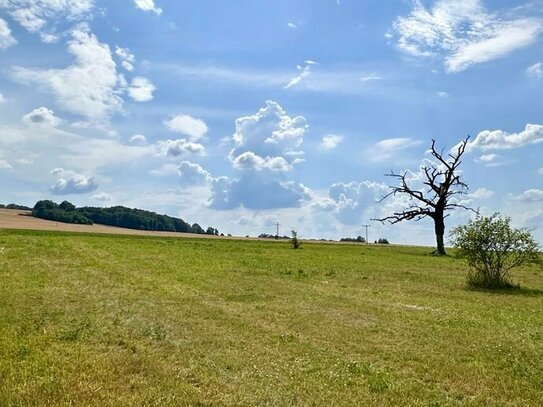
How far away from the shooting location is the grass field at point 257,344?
914 cm

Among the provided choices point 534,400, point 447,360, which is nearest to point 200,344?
point 447,360

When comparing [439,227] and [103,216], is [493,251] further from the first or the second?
[103,216]

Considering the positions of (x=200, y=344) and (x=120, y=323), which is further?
(x=120, y=323)

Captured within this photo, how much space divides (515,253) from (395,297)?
10.2m

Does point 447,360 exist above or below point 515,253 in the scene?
below

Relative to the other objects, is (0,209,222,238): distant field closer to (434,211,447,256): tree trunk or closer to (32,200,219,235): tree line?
(32,200,219,235): tree line

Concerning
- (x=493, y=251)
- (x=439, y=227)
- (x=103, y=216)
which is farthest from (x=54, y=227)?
(x=493, y=251)

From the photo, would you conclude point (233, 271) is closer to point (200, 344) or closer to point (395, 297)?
point (395, 297)

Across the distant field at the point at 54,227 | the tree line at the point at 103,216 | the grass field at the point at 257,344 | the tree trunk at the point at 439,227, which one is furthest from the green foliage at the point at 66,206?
the grass field at the point at 257,344

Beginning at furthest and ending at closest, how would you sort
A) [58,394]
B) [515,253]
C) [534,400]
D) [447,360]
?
[515,253] → [447,360] → [534,400] → [58,394]

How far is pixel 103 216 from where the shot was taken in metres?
142

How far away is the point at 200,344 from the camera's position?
41.1 ft

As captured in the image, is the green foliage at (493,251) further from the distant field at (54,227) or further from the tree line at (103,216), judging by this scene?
the tree line at (103,216)

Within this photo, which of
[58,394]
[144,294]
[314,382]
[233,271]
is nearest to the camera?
[58,394]
